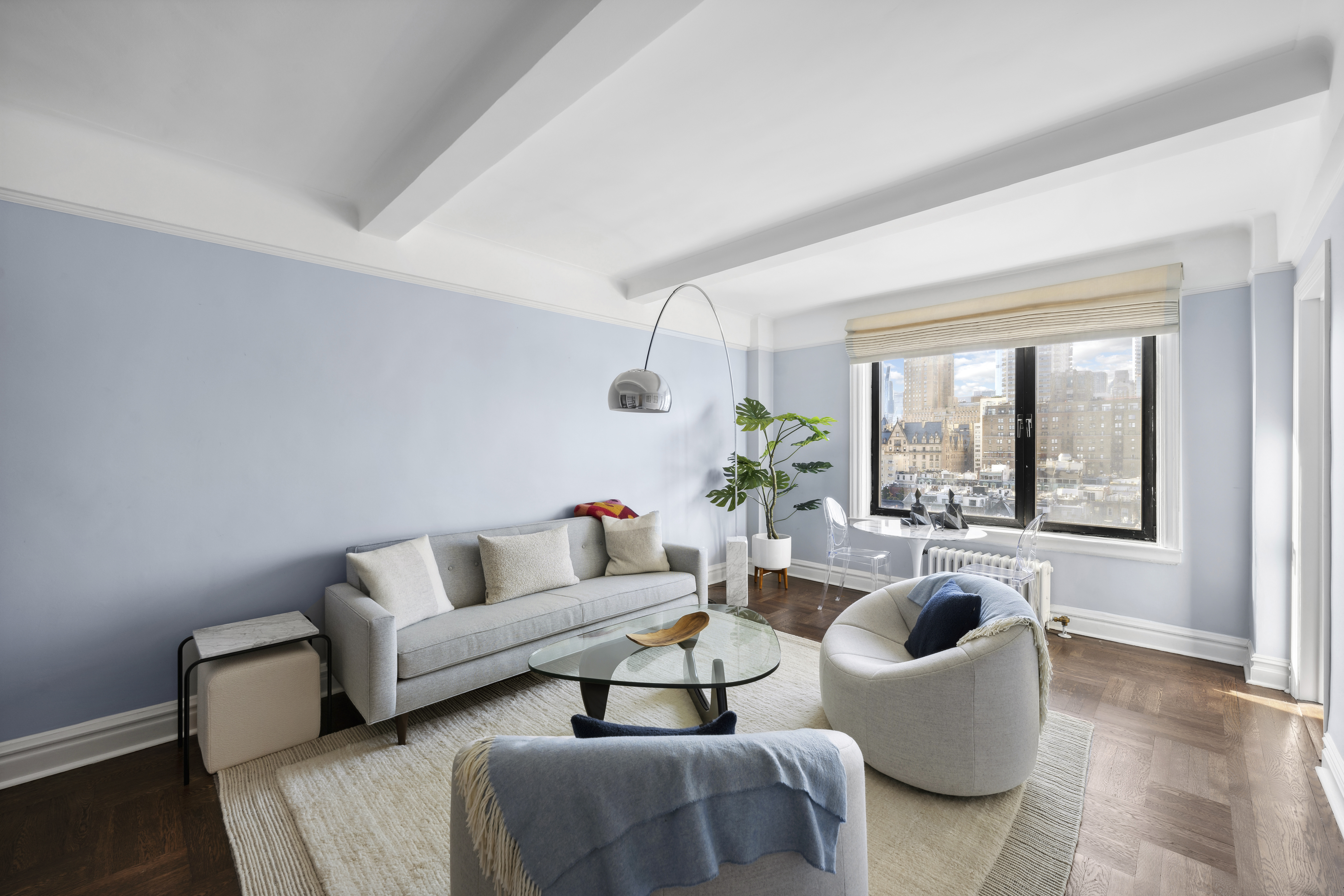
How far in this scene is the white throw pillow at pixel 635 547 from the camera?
3.87 m

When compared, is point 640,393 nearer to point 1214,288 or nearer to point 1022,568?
point 1022,568

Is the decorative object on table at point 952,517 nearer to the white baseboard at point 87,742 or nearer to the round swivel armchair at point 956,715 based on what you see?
the round swivel armchair at point 956,715

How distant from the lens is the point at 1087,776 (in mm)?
2254

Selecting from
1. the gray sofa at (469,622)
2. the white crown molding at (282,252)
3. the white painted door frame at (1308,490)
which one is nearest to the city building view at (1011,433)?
the white painted door frame at (1308,490)

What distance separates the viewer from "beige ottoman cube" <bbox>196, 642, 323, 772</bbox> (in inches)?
90.0

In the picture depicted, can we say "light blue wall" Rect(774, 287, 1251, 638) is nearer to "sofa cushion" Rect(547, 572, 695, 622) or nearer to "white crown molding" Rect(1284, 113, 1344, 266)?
"white crown molding" Rect(1284, 113, 1344, 266)

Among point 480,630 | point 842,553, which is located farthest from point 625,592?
point 842,553

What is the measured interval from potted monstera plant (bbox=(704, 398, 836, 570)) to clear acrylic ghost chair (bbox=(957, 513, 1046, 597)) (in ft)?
5.33

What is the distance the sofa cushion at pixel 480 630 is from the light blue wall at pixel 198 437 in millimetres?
731

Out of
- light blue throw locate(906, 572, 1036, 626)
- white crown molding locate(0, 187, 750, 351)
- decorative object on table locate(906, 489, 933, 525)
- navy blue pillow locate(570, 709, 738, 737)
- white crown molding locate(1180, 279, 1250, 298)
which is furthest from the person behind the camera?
decorative object on table locate(906, 489, 933, 525)

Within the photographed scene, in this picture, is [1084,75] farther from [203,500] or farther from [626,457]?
[203,500]

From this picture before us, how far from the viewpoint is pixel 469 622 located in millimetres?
2807

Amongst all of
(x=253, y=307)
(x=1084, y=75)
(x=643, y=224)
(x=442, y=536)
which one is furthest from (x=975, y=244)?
(x=253, y=307)

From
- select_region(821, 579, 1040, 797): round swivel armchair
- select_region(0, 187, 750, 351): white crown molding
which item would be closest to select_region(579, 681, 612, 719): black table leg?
select_region(821, 579, 1040, 797): round swivel armchair
